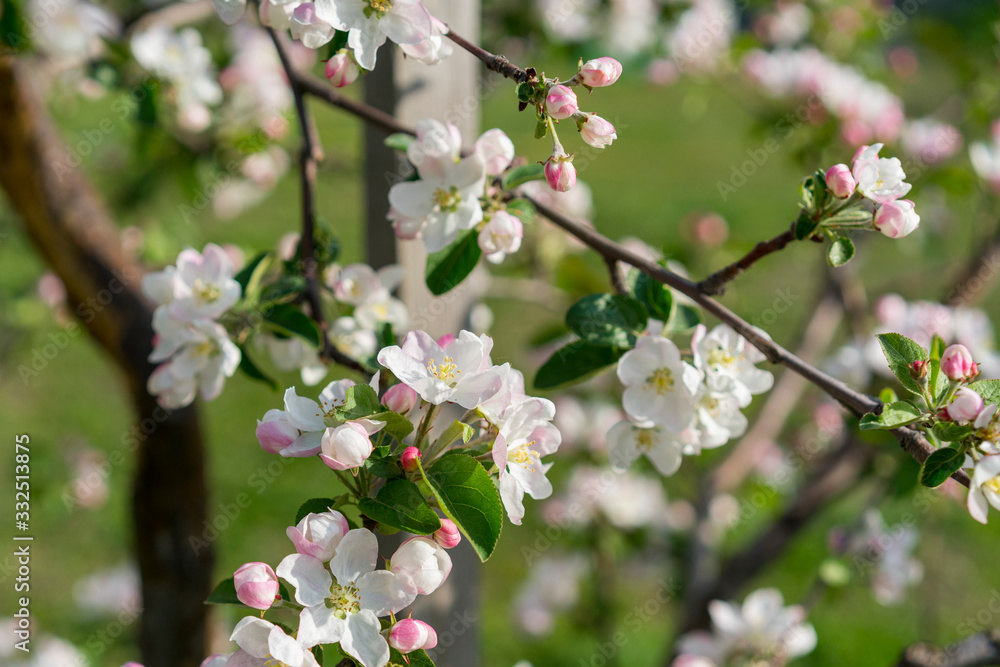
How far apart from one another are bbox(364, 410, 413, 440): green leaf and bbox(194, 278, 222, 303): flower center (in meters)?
0.35

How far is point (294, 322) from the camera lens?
3.10 feet

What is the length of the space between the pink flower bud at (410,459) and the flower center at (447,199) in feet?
0.99

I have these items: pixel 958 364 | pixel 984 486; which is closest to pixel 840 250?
pixel 958 364

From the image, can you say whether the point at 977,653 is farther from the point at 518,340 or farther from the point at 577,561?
the point at 518,340

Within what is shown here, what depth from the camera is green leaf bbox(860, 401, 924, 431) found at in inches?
28.7

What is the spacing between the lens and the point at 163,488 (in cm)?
149

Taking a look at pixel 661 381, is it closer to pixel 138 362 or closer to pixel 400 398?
pixel 400 398

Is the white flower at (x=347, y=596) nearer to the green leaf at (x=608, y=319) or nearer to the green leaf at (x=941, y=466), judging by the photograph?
the green leaf at (x=608, y=319)

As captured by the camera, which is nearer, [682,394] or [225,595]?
[225,595]

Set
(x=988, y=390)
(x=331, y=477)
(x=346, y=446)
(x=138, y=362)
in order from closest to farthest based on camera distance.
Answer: (x=346, y=446), (x=988, y=390), (x=138, y=362), (x=331, y=477)

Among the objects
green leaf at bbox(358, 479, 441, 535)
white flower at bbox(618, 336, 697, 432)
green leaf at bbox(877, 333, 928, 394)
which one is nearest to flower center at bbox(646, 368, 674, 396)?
white flower at bbox(618, 336, 697, 432)

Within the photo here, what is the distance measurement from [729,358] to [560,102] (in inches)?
14.4

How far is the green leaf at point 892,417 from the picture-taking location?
73 cm

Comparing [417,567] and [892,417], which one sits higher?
[892,417]
